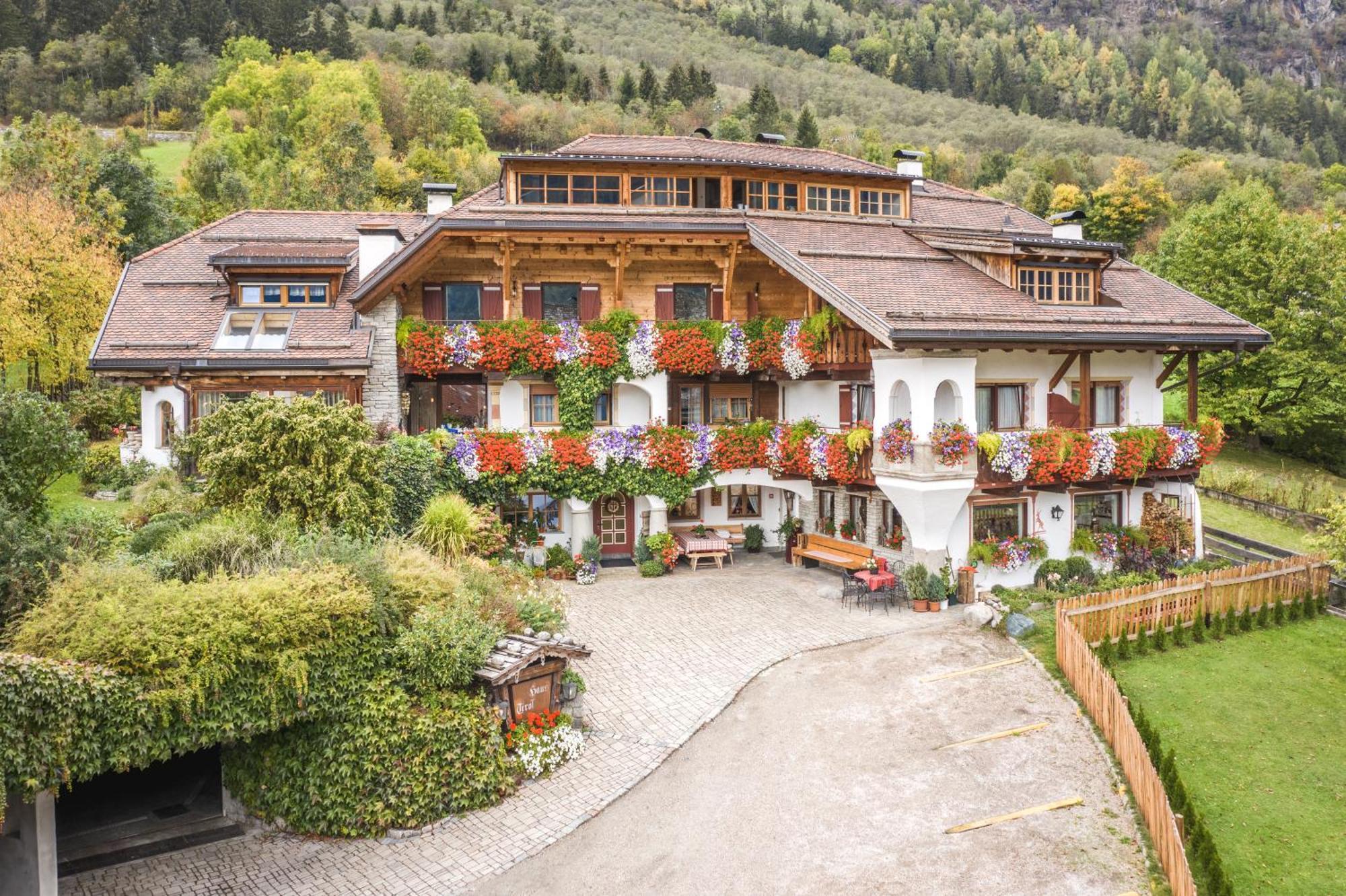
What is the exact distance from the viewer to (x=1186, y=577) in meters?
19.2

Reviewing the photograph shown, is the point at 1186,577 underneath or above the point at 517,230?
underneath

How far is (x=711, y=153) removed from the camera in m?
28.6

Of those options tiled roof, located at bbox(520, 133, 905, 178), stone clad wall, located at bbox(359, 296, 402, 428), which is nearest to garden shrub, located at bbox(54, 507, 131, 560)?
stone clad wall, located at bbox(359, 296, 402, 428)

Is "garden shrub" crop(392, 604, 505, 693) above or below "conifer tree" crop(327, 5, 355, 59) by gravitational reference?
below

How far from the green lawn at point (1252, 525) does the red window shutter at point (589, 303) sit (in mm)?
20062

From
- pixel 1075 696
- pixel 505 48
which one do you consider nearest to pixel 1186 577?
pixel 1075 696

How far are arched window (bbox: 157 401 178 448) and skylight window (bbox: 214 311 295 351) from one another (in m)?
2.26

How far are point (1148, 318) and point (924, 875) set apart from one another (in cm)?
1863

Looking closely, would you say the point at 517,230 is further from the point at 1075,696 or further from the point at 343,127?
the point at 343,127

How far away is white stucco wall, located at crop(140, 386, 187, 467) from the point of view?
23359 millimetres

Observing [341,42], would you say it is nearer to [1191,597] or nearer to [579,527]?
[579,527]

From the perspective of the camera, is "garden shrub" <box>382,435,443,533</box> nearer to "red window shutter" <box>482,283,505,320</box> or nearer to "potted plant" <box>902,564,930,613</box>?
"red window shutter" <box>482,283,505,320</box>

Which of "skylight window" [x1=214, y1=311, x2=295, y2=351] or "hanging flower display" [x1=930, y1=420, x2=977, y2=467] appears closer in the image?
"hanging flower display" [x1=930, y1=420, x2=977, y2=467]

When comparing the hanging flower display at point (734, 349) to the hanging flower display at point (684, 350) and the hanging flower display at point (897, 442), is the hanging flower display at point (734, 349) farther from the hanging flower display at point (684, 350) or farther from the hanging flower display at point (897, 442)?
the hanging flower display at point (897, 442)
